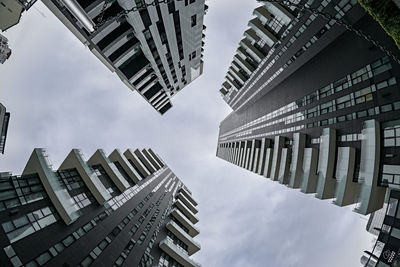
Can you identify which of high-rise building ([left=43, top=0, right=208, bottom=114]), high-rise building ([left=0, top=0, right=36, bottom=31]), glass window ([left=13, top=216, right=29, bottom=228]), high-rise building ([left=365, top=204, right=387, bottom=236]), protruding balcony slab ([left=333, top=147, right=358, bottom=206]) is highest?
high-rise building ([left=0, top=0, right=36, bottom=31])

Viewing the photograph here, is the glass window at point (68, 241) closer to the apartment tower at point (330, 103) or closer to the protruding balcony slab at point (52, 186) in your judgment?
the protruding balcony slab at point (52, 186)

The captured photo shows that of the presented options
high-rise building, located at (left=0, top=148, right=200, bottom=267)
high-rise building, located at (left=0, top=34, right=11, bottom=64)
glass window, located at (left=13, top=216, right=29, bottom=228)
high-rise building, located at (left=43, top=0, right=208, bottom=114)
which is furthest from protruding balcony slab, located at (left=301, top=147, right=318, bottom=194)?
high-rise building, located at (left=0, top=34, right=11, bottom=64)

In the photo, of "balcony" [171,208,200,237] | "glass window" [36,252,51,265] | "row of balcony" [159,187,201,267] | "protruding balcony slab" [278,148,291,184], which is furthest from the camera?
"balcony" [171,208,200,237]

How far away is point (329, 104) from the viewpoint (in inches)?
1212

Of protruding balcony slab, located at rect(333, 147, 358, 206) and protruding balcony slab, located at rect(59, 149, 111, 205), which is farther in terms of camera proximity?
protruding balcony slab, located at rect(59, 149, 111, 205)

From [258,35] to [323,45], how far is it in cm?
1697

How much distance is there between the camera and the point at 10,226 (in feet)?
49.0

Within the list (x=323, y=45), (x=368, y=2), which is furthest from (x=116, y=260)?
(x=323, y=45)

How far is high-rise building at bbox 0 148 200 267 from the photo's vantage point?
1559cm

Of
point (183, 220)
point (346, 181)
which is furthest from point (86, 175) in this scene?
point (346, 181)

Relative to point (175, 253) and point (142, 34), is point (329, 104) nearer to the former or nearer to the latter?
point (142, 34)

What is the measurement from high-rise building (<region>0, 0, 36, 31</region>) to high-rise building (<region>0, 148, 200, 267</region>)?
70.3 ft

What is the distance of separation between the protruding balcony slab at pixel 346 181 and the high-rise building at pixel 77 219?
78.5ft

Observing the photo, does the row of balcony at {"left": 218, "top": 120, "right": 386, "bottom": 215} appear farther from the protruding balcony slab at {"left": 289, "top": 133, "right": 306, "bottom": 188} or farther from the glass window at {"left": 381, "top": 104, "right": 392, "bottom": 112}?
the glass window at {"left": 381, "top": 104, "right": 392, "bottom": 112}
